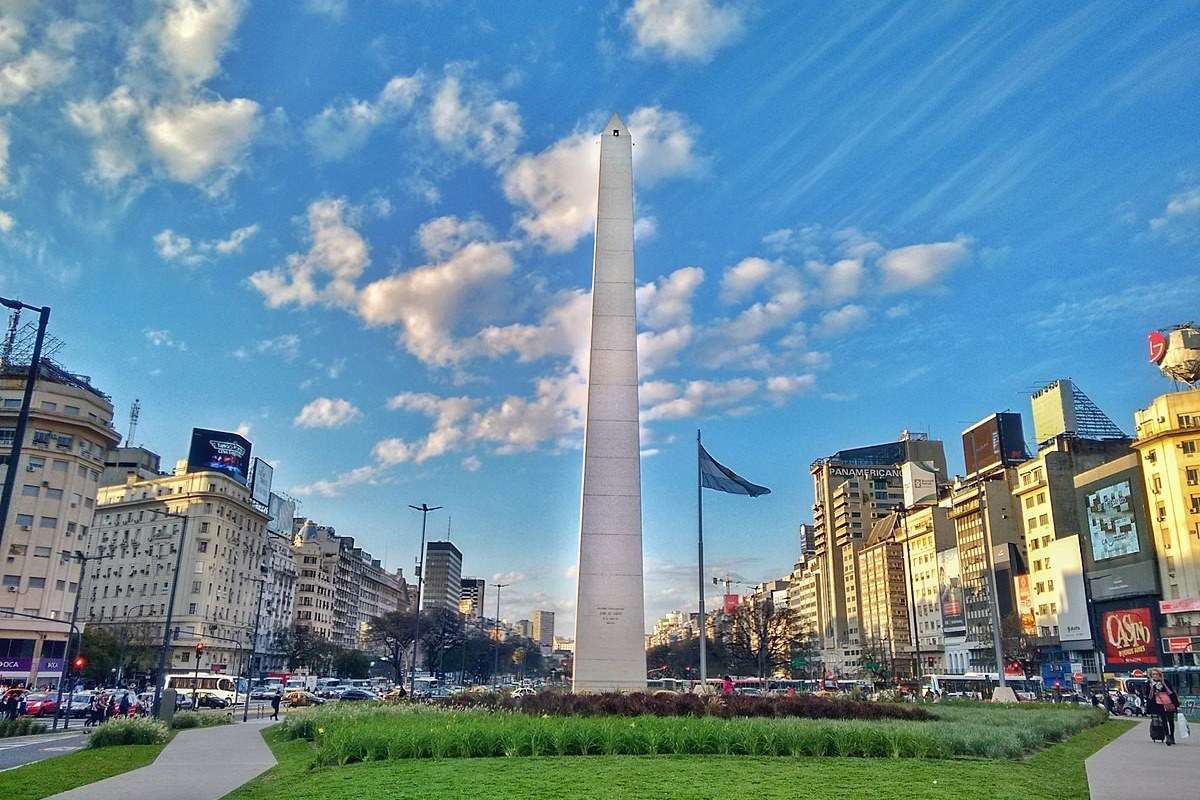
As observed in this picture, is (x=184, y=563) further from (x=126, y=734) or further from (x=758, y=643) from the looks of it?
(x=126, y=734)

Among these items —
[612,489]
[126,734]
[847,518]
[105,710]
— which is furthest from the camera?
[847,518]

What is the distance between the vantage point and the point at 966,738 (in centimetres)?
1538

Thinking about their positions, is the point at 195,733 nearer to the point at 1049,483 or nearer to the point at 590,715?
the point at 590,715

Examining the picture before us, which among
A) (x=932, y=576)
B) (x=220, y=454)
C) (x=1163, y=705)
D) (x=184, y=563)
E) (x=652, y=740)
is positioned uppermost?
(x=220, y=454)

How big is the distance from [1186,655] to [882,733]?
227 ft

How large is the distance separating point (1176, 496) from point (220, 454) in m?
93.2

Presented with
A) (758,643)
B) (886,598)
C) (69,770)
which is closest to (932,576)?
(886,598)

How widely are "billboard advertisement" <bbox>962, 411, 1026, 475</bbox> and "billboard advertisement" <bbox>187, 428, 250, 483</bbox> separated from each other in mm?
88449

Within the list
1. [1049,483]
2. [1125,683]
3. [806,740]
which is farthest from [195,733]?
[1049,483]

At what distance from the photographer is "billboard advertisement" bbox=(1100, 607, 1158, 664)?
235 feet

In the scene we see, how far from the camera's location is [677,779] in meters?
11.9

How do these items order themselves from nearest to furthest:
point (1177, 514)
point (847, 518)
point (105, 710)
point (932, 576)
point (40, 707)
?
point (105, 710)
point (40, 707)
point (1177, 514)
point (932, 576)
point (847, 518)

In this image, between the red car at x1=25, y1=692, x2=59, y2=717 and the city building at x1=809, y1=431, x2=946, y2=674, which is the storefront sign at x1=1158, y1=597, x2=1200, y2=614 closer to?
the city building at x1=809, y1=431, x2=946, y2=674

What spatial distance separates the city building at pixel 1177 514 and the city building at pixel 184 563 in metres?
89.6
